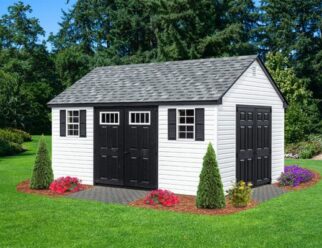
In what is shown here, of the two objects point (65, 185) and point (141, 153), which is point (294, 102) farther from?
point (65, 185)

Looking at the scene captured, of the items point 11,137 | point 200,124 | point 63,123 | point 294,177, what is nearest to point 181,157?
point 200,124

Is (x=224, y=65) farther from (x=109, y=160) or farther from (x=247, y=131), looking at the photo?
(x=109, y=160)

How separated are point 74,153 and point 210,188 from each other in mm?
7242

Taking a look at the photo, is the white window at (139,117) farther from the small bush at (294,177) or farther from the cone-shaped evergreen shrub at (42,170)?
the small bush at (294,177)

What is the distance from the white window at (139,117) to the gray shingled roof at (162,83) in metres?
0.48

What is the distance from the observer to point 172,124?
16141 mm

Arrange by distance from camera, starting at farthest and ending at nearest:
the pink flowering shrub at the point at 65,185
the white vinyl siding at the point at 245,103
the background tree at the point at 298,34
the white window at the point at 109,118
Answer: the background tree at the point at 298,34 → the white window at the point at 109,118 → the pink flowering shrub at the point at 65,185 → the white vinyl siding at the point at 245,103

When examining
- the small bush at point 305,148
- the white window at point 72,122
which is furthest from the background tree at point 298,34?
the white window at point 72,122

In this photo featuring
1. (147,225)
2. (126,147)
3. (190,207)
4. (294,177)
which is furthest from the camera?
(294,177)

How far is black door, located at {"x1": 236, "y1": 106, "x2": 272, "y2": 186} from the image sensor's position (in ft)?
54.4

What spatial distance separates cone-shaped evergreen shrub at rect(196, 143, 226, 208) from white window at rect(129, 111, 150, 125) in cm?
391

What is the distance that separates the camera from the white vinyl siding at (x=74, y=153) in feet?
59.8

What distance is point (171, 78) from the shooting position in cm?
1819

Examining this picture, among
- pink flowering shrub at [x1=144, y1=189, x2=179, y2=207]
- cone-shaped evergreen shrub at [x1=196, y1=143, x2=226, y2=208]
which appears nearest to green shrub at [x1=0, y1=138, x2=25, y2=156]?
pink flowering shrub at [x1=144, y1=189, x2=179, y2=207]
